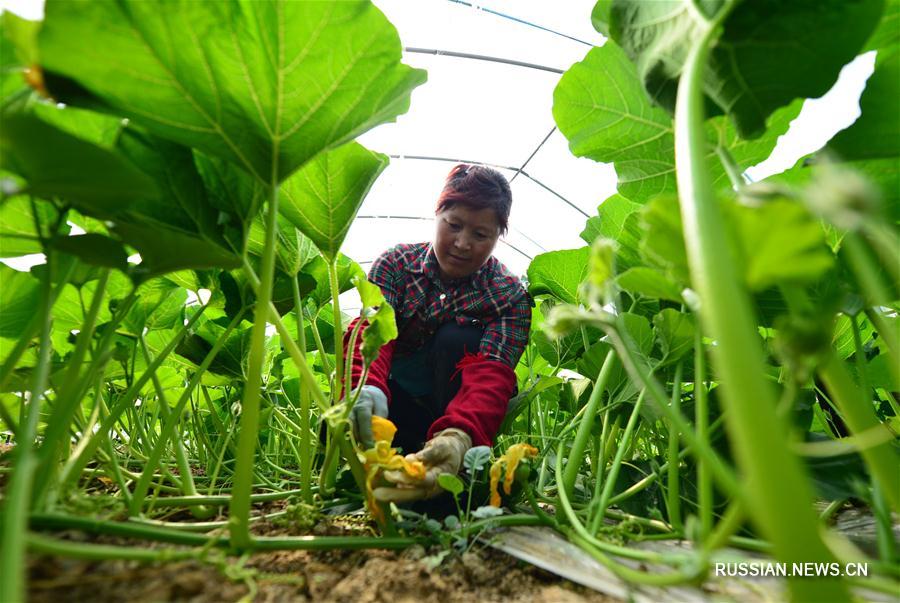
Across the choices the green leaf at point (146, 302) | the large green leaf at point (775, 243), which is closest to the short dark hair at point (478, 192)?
the green leaf at point (146, 302)

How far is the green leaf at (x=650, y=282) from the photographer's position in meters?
0.42

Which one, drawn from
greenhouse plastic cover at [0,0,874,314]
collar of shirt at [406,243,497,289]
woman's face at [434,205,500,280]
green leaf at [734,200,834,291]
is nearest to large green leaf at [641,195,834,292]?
green leaf at [734,200,834,291]

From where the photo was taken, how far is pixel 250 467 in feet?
1.61

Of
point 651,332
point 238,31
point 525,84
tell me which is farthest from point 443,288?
point 525,84

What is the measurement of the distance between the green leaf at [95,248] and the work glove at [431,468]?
36 centimetres

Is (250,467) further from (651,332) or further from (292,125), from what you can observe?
(651,332)

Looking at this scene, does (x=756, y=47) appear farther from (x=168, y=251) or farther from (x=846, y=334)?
(x=846, y=334)

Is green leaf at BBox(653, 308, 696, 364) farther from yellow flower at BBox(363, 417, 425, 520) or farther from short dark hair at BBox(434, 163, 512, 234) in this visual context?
short dark hair at BBox(434, 163, 512, 234)

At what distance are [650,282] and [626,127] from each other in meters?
0.37

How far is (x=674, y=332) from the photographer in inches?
25.9

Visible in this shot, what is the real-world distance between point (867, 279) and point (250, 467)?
512 mm

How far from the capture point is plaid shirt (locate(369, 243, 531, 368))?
3.76 ft

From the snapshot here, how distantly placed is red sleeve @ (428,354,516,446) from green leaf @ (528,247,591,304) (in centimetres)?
21

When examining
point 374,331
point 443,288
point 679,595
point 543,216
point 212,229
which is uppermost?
point 543,216
